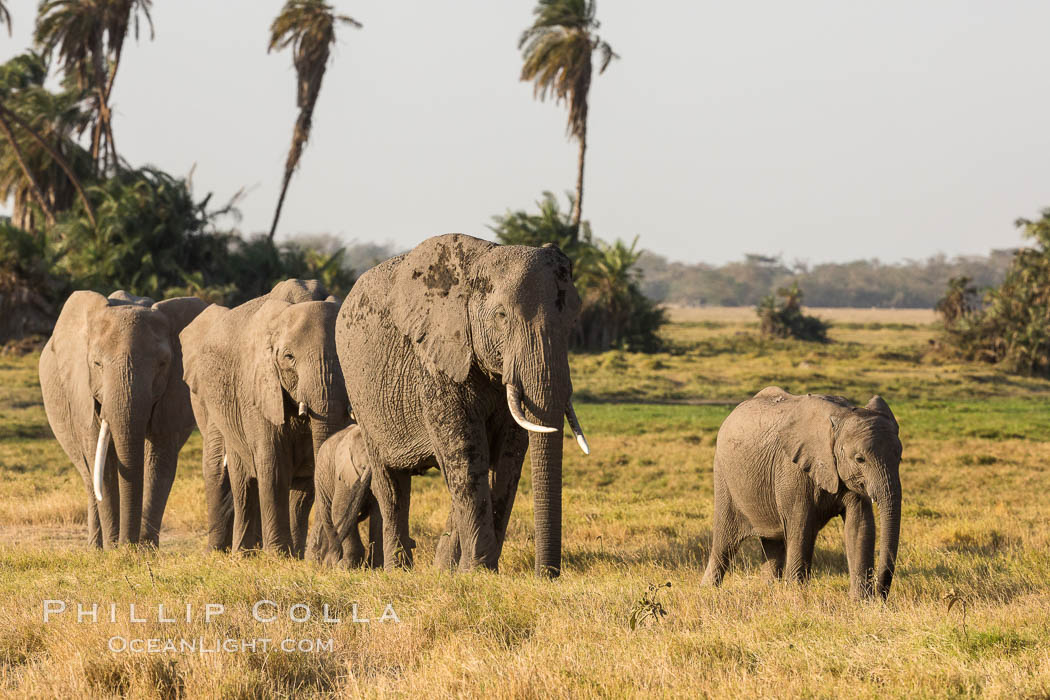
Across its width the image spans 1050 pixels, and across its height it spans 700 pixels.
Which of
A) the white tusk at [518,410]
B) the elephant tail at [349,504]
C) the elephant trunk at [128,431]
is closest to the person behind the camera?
the white tusk at [518,410]

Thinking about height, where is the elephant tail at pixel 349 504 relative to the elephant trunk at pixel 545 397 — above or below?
below

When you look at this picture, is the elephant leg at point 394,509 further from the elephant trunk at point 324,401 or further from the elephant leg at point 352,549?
the elephant trunk at point 324,401

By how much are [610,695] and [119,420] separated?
6.67m

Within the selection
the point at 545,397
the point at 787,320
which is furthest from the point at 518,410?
the point at 787,320

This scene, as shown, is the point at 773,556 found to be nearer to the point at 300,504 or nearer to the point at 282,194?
the point at 300,504

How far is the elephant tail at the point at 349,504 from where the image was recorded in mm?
8914

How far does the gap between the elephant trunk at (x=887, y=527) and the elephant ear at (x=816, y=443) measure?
411 mm

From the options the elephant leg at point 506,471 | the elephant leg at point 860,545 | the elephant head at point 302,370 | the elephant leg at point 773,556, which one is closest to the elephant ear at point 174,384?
the elephant head at point 302,370

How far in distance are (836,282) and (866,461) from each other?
15326cm

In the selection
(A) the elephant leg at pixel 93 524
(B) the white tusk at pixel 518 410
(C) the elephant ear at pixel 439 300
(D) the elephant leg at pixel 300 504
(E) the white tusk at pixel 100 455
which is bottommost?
(A) the elephant leg at pixel 93 524

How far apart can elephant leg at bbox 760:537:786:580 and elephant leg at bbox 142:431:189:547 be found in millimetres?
5595

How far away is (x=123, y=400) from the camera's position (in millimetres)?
10570

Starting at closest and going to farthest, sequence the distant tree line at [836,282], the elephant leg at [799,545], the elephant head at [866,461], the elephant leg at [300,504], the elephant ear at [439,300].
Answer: the elephant ear at [439,300]
the elephant head at [866,461]
the elephant leg at [799,545]
the elephant leg at [300,504]
the distant tree line at [836,282]

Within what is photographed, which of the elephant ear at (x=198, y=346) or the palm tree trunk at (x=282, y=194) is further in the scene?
the palm tree trunk at (x=282, y=194)
